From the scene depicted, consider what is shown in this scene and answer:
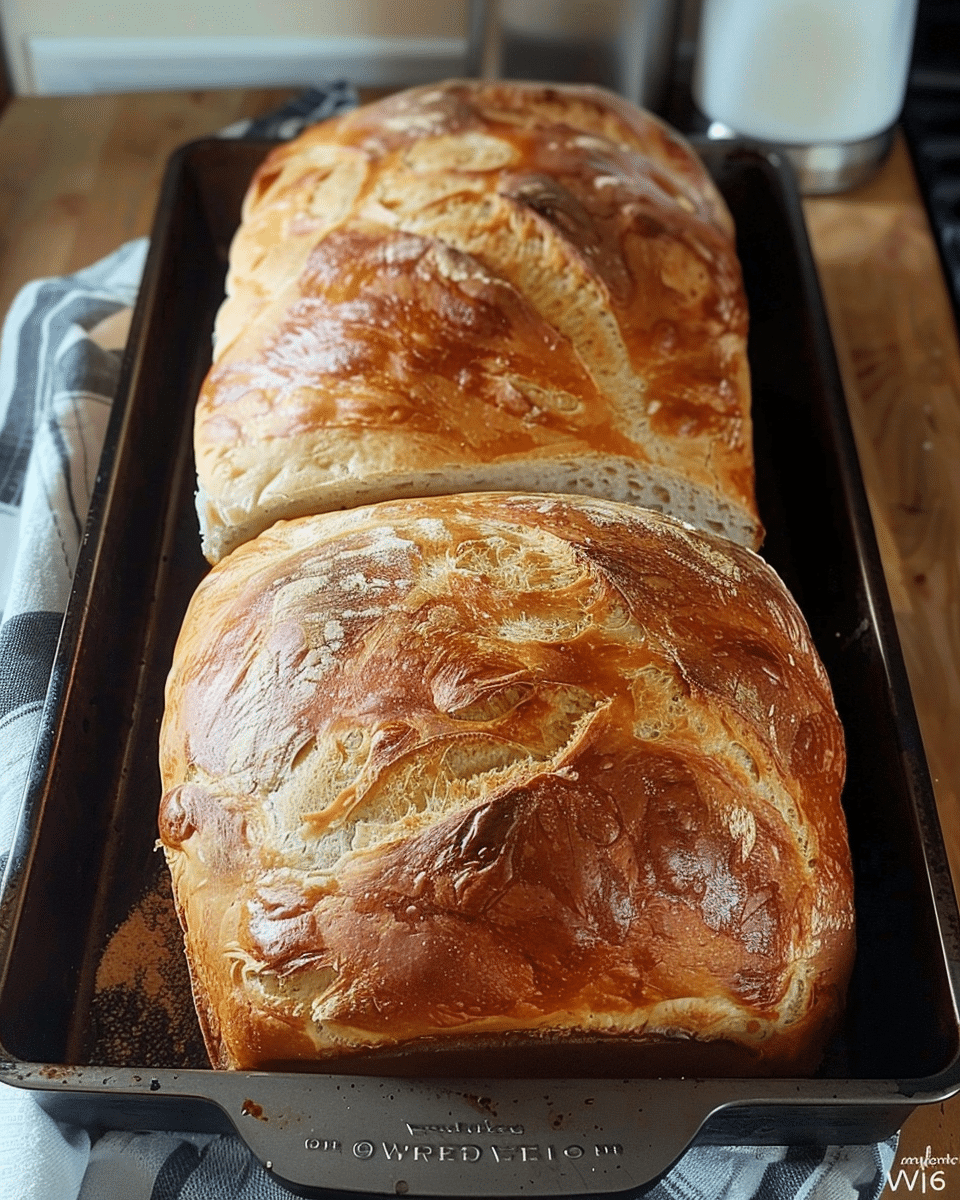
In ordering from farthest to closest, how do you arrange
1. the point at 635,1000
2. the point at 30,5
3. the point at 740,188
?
the point at 30,5, the point at 740,188, the point at 635,1000

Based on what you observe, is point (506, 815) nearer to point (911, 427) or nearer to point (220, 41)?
point (911, 427)

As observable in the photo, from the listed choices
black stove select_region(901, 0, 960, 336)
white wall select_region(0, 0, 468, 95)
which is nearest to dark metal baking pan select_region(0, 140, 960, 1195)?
black stove select_region(901, 0, 960, 336)

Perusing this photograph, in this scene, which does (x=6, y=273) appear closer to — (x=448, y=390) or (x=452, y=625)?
(x=448, y=390)

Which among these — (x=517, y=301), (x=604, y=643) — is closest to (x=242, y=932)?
(x=604, y=643)

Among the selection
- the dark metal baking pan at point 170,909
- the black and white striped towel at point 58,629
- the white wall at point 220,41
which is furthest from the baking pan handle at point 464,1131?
the white wall at point 220,41

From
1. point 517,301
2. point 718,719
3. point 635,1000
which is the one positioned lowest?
point 635,1000

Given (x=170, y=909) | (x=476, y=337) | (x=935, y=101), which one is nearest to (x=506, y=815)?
(x=170, y=909)
